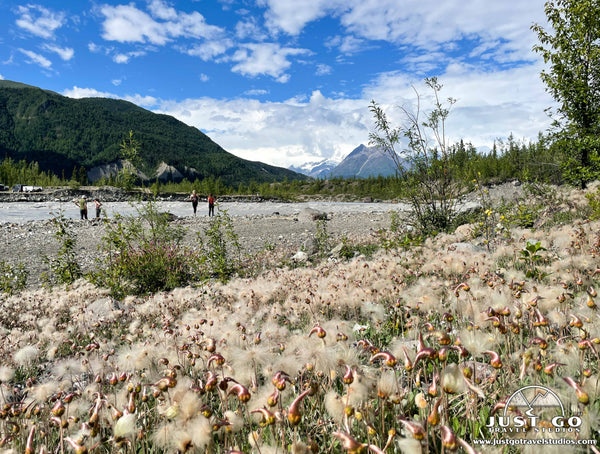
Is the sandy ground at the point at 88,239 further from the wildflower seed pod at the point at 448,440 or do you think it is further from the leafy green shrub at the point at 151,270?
the wildflower seed pod at the point at 448,440

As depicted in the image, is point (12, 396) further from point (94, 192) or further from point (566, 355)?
point (94, 192)

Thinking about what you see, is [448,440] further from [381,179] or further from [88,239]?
[381,179]

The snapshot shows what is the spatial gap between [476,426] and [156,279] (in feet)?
28.7

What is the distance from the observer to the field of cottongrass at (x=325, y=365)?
1.56 meters

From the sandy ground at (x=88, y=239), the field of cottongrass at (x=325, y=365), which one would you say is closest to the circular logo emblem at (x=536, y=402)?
the field of cottongrass at (x=325, y=365)

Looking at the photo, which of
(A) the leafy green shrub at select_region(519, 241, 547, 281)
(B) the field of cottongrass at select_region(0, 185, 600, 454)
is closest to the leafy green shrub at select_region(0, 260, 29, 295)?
(B) the field of cottongrass at select_region(0, 185, 600, 454)

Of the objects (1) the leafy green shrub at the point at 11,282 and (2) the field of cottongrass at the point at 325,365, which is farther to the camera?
(1) the leafy green shrub at the point at 11,282

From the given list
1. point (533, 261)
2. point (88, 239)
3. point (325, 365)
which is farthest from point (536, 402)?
point (88, 239)

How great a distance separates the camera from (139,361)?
2619 millimetres

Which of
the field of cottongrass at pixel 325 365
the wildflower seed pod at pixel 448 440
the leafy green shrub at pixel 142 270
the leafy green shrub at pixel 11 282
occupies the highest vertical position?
the wildflower seed pod at pixel 448 440

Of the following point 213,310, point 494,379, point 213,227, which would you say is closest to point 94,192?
point 213,227

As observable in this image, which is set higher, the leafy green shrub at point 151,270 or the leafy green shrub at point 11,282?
the leafy green shrub at point 151,270

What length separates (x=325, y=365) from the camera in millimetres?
2055

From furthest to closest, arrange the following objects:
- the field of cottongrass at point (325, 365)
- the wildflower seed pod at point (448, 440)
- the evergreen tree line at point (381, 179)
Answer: the evergreen tree line at point (381, 179) → the field of cottongrass at point (325, 365) → the wildflower seed pod at point (448, 440)
